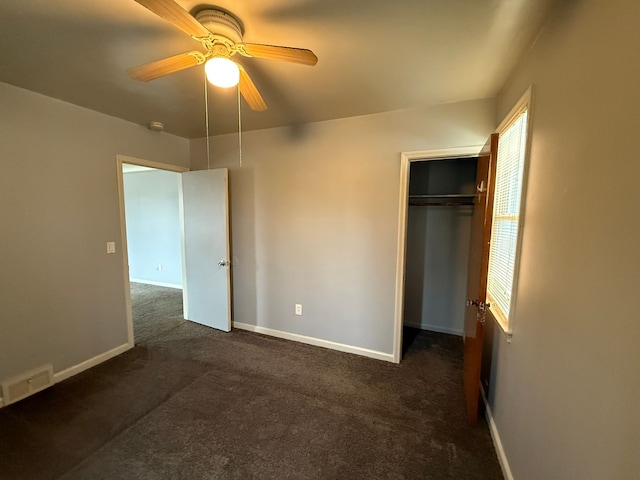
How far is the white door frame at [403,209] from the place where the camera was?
2.36 metres

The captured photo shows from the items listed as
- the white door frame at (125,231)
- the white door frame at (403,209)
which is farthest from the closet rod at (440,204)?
the white door frame at (125,231)

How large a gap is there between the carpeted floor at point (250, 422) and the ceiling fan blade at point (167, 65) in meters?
2.20

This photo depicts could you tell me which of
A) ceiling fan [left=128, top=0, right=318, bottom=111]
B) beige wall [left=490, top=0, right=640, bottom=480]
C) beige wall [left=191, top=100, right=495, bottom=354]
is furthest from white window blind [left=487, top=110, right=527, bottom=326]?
ceiling fan [left=128, top=0, right=318, bottom=111]

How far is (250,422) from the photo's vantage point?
6.38ft

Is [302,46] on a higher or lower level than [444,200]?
higher

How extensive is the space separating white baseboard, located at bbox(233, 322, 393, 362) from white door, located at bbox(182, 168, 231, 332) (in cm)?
29

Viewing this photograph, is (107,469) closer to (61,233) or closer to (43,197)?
(61,233)

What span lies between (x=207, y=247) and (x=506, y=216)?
10.1 ft

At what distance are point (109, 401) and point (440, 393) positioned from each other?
2.62m

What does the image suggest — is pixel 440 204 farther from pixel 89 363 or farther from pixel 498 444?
pixel 89 363

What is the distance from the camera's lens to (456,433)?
1.86 meters

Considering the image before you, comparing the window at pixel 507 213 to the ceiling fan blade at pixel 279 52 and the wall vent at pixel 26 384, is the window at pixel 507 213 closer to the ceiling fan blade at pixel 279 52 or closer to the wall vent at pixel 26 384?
the ceiling fan blade at pixel 279 52

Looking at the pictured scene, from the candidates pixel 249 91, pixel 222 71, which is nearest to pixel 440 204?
pixel 249 91

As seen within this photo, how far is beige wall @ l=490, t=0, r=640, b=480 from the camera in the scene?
0.75 m
